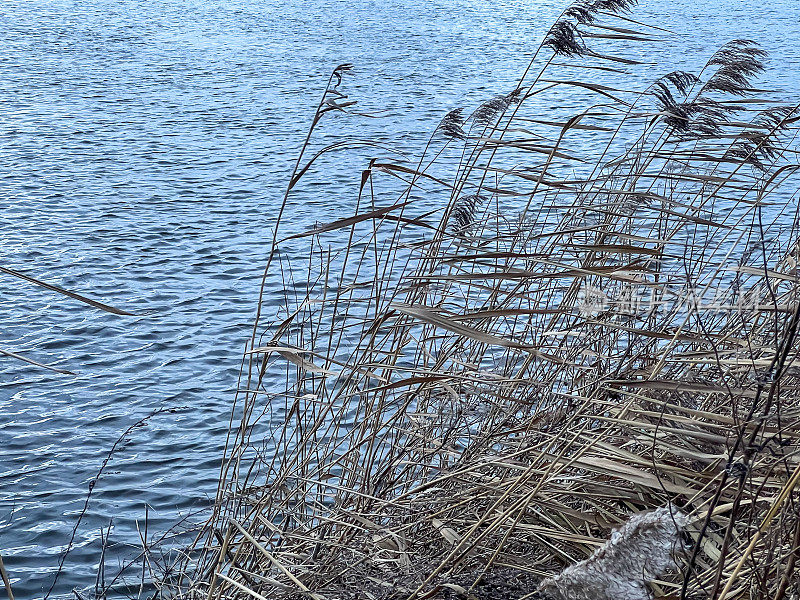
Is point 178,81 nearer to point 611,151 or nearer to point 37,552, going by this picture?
point 611,151

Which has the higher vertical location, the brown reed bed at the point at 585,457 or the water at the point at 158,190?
the brown reed bed at the point at 585,457

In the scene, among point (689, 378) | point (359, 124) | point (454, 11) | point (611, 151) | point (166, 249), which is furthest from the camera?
point (454, 11)

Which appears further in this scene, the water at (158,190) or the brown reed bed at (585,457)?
the water at (158,190)

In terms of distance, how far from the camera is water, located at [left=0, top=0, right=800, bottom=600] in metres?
5.55

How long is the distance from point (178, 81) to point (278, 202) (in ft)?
23.4

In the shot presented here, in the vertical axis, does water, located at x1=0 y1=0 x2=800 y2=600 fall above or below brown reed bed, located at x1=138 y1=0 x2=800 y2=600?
below

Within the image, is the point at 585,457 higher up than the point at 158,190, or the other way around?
the point at 585,457

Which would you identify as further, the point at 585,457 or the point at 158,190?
the point at 158,190

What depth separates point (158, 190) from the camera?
413 inches

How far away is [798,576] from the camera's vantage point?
170 cm

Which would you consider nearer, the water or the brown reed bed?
the brown reed bed

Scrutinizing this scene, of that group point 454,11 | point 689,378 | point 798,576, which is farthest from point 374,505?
point 454,11

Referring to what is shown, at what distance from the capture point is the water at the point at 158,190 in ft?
18.2

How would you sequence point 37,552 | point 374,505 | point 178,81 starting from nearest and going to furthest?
point 374,505, point 37,552, point 178,81
